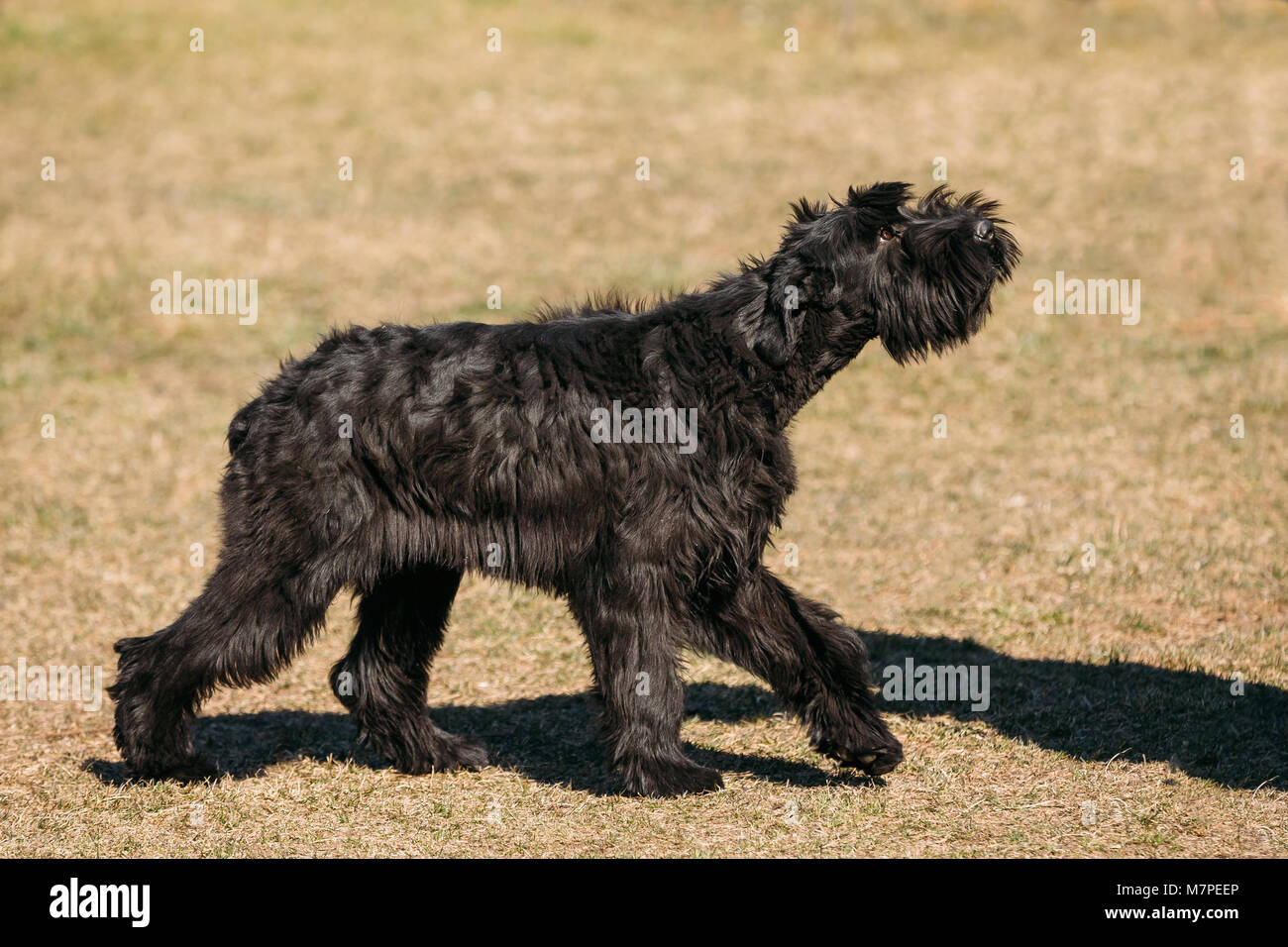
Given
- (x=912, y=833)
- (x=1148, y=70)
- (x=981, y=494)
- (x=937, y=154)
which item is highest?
(x=1148, y=70)

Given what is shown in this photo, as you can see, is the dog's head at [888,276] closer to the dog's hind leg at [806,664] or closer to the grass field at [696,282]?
the dog's hind leg at [806,664]

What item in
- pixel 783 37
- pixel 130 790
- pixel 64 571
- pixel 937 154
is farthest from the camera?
pixel 783 37

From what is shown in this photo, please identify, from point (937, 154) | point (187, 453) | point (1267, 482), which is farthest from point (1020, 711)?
point (937, 154)

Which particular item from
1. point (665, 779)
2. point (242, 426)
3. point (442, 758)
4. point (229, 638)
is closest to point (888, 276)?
point (665, 779)

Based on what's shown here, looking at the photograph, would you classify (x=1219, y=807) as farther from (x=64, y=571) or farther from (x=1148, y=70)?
(x=1148, y=70)

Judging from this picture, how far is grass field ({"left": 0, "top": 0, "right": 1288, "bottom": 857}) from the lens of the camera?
21.6ft

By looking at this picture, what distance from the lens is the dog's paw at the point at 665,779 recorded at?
6.37m

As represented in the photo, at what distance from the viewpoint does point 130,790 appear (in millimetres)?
6734

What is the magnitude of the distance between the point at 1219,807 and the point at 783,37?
22.1 meters

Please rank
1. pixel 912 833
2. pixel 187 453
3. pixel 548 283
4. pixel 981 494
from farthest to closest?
pixel 548 283 → pixel 187 453 → pixel 981 494 → pixel 912 833

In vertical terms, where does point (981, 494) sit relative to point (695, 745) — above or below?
above

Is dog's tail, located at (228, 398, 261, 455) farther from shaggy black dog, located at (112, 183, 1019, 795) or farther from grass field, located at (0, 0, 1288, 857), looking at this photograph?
grass field, located at (0, 0, 1288, 857)

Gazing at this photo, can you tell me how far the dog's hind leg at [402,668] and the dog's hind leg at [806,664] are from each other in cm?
138

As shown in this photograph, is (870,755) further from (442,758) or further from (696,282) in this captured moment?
(696,282)
